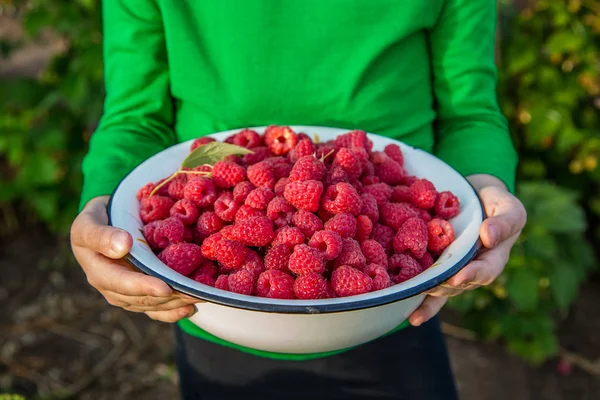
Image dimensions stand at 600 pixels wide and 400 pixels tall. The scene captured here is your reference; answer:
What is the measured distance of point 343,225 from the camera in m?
0.81

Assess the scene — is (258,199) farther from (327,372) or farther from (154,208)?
(327,372)

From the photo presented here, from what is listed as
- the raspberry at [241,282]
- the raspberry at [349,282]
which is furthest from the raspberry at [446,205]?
the raspberry at [241,282]

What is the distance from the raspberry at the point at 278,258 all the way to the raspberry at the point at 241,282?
38 mm

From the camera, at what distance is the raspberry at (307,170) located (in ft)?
2.81

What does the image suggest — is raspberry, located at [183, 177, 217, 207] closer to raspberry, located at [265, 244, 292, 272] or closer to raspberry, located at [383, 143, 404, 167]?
raspberry, located at [265, 244, 292, 272]

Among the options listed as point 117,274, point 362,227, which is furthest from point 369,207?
point 117,274

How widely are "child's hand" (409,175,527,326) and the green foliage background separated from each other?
97 centimetres

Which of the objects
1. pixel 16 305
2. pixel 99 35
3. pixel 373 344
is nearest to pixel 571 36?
pixel 373 344

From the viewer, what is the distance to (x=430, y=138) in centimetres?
116

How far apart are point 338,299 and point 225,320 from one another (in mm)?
163

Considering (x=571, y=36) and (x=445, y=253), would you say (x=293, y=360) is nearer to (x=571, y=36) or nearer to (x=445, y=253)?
(x=445, y=253)

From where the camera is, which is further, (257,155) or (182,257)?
(257,155)

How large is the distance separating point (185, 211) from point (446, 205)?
394 millimetres

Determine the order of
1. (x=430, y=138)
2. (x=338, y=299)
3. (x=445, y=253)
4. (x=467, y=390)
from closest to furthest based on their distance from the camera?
(x=338, y=299), (x=445, y=253), (x=430, y=138), (x=467, y=390)
